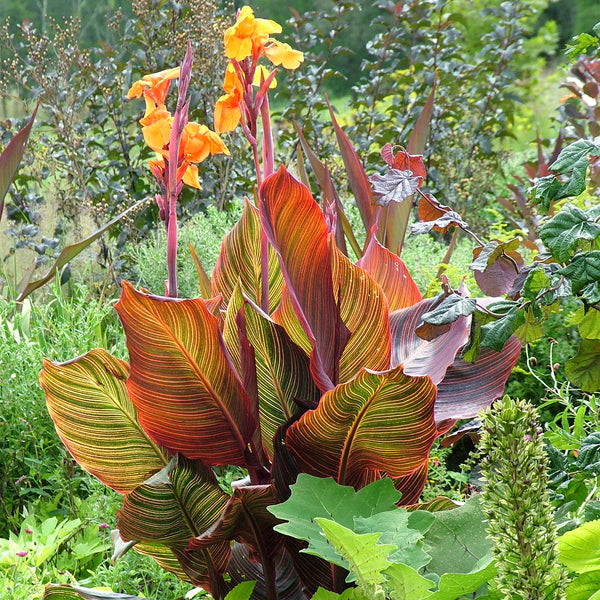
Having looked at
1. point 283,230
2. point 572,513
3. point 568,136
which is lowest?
point 568,136

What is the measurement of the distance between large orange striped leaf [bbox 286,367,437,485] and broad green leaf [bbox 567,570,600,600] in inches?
12.8

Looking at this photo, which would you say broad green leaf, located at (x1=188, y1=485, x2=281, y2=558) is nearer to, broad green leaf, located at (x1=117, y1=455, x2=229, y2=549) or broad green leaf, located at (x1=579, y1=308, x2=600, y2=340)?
broad green leaf, located at (x1=117, y1=455, x2=229, y2=549)

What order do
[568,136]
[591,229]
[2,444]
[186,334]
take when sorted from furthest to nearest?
[568,136]
[2,444]
[186,334]
[591,229]

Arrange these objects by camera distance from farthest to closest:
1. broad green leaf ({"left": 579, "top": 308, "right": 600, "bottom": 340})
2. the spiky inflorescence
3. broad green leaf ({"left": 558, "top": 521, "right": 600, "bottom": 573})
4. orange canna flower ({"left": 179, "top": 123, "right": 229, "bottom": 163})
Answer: orange canna flower ({"left": 179, "top": 123, "right": 229, "bottom": 163}), broad green leaf ({"left": 579, "top": 308, "right": 600, "bottom": 340}), broad green leaf ({"left": 558, "top": 521, "right": 600, "bottom": 573}), the spiky inflorescence

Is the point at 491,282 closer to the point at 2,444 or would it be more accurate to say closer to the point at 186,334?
the point at 186,334

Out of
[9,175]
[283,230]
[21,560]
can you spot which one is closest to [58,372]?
[283,230]

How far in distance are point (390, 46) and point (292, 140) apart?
998 millimetres

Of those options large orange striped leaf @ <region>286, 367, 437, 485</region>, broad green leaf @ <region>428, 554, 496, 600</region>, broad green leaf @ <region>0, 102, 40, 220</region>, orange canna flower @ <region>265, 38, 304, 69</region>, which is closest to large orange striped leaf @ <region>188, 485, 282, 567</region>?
large orange striped leaf @ <region>286, 367, 437, 485</region>

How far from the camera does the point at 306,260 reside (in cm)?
127

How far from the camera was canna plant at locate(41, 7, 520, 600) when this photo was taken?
1.16 meters

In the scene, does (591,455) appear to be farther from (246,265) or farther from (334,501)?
(246,265)

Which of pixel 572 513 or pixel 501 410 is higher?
pixel 501 410

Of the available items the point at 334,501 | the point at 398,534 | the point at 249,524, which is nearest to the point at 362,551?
the point at 398,534

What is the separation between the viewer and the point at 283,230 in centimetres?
124
